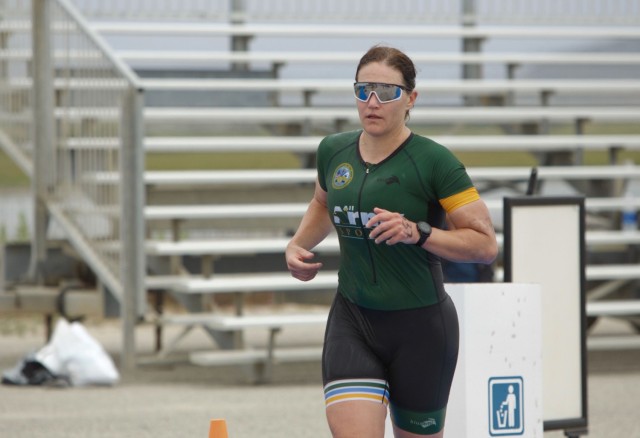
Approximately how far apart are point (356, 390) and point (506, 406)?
1.94m

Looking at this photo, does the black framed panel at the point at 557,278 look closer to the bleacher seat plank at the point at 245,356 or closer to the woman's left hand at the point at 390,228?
the woman's left hand at the point at 390,228

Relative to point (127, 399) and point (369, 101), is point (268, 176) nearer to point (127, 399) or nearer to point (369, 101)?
point (127, 399)

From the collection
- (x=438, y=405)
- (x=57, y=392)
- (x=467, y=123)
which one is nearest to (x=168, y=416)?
(x=57, y=392)

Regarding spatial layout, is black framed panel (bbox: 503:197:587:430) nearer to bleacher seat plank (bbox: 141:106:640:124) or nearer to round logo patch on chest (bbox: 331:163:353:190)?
round logo patch on chest (bbox: 331:163:353:190)

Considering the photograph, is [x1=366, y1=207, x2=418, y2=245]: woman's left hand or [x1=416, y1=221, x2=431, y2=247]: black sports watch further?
[x1=416, y1=221, x2=431, y2=247]: black sports watch

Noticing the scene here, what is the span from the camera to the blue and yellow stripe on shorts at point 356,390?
15.5ft

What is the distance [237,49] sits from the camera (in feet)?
48.6

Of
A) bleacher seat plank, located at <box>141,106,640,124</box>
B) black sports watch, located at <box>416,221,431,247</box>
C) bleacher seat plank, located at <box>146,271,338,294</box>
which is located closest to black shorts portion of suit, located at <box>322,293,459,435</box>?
black sports watch, located at <box>416,221,431,247</box>

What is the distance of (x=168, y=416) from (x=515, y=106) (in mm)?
6937

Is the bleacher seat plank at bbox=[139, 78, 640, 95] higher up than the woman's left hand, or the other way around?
→ the bleacher seat plank at bbox=[139, 78, 640, 95]

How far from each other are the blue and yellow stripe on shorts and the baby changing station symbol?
1.76 metres

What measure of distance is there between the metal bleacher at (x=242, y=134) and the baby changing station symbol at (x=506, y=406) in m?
4.45

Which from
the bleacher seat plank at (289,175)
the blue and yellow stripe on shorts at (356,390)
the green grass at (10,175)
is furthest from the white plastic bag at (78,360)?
the green grass at (10,175)

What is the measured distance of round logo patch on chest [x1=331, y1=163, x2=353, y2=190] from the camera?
481cm
